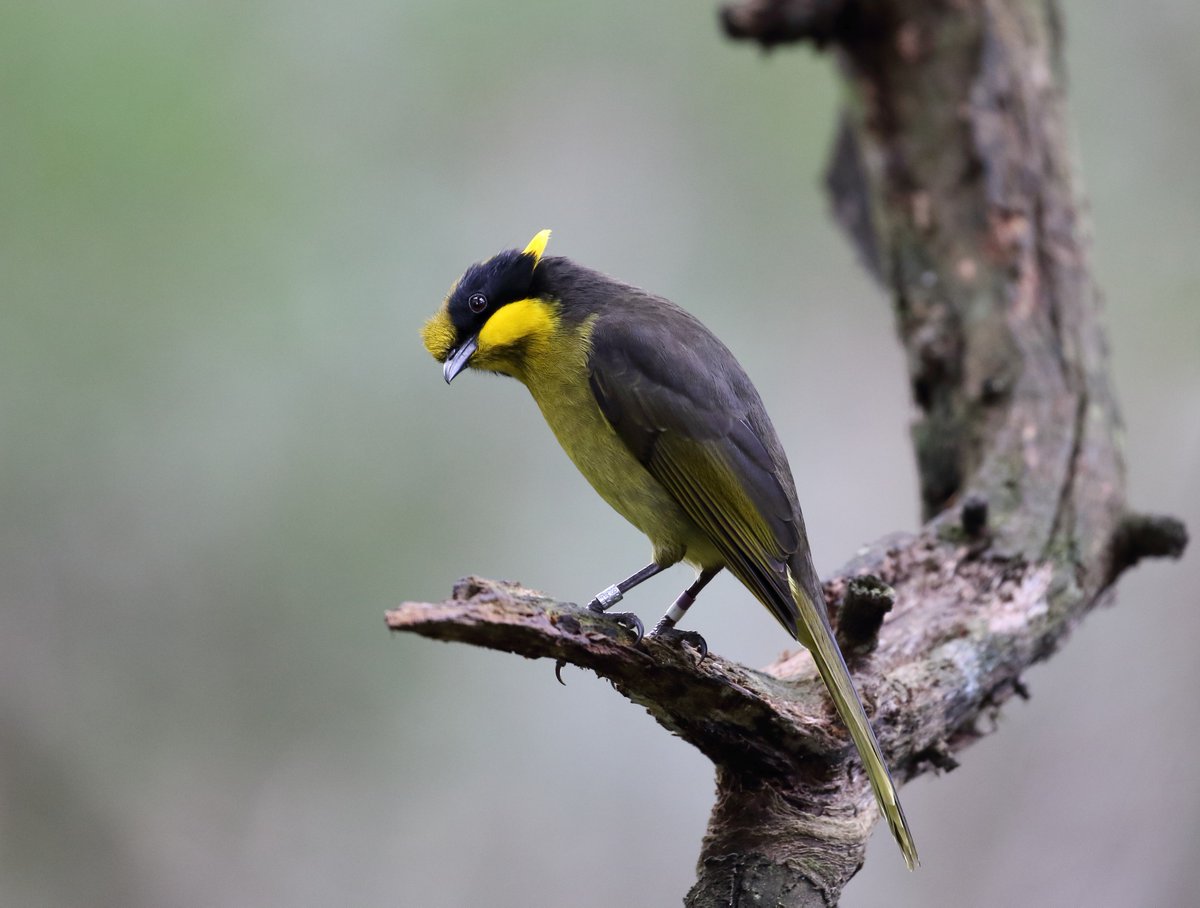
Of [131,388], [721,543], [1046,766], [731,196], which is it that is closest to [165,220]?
[131,388]

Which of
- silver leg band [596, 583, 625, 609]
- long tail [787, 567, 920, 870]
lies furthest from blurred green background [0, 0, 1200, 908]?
long tail [787, 567, 920, 870]

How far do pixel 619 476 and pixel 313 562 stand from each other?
3294mm

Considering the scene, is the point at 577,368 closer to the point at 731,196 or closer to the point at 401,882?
the point at 401,882

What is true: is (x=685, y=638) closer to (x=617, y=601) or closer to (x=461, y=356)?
(x=617, y=601)

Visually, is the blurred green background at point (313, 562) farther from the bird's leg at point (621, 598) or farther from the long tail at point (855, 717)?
the long tail at point (855, 717)

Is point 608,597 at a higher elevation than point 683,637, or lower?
higher

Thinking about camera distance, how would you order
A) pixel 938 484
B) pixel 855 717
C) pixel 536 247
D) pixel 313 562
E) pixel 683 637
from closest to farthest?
pixel 855 717 < pixel 683 637 < pixel 536 247 < pixel 938 484 < pixel 313 562

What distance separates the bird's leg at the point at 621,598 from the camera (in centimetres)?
290

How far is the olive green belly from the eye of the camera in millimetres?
3465

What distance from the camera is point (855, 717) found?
2926 mm

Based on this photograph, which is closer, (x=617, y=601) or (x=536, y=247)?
(x=617, y=601)

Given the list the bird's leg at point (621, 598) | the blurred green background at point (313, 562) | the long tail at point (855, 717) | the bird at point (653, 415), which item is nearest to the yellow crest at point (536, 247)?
the bird at point (653, 415)

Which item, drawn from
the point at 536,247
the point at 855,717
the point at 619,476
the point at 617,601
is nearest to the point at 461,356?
the point at 536,247

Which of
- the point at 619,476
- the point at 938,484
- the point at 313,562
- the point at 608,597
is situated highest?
the point at 938,484
